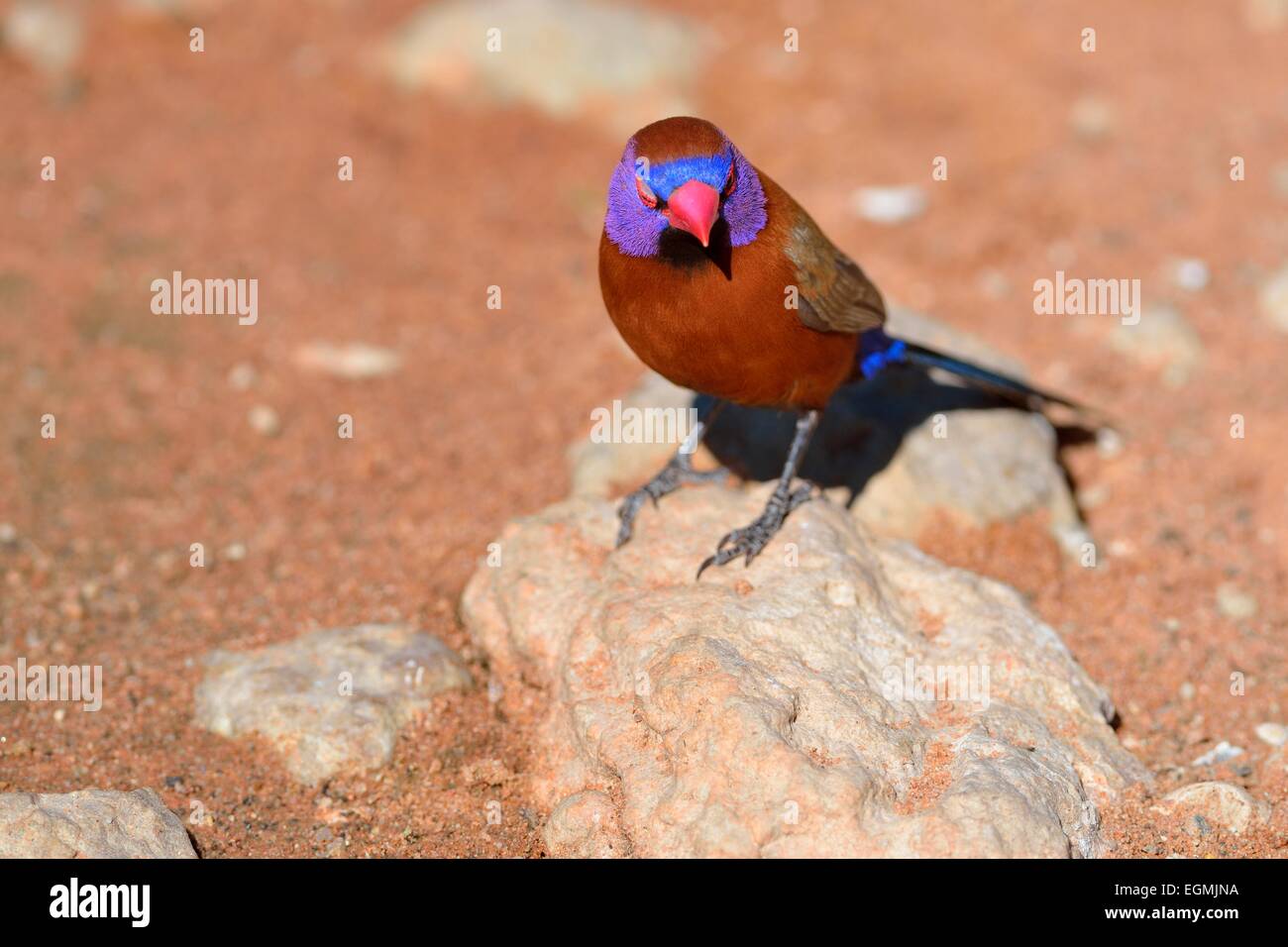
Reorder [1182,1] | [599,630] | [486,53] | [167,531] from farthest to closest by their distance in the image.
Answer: [1182,1]
[486,53]
[167,531]
[599,630]

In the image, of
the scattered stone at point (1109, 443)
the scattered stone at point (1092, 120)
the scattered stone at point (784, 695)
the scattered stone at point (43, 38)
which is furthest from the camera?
the scattered stone at point (43, 38)

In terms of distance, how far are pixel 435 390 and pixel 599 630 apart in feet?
8.91

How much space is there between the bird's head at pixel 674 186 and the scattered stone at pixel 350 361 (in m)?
2.93

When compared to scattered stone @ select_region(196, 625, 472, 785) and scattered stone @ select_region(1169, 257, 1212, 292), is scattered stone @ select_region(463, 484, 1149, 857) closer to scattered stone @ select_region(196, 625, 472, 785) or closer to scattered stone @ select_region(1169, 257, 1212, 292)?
scattered stone @ select_region(196, 625, 472, 785)

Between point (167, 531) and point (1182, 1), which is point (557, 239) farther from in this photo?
point (1182, 1)

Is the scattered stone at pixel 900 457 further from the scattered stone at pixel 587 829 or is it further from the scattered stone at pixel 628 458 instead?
the scattered stone at pixel 587 829

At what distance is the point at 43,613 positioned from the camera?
489 centimetres

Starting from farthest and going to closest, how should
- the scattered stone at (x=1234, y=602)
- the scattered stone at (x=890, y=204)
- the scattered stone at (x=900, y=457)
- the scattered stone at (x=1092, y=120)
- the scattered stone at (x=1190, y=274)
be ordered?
1. the scattered stone at (x=1092, y=120)
2. the scattered stone at (x=890, y=204)
3. the scattered stone at (x=1190, y=274)
4. the scattered stone at (x=900, y=457)
5. the scattered stone at (x=1234, y=602)

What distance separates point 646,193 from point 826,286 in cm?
98

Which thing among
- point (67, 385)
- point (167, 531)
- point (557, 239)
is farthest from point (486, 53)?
point (167, 531)

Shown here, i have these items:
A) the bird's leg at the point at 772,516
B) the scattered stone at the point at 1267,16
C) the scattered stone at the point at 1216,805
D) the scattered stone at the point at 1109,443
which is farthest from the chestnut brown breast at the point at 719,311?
the scattered stone at the point at 1267,16

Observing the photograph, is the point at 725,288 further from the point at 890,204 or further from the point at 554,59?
the point at 554,59

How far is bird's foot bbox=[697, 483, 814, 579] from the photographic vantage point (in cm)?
434

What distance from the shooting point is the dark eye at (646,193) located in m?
3.73
